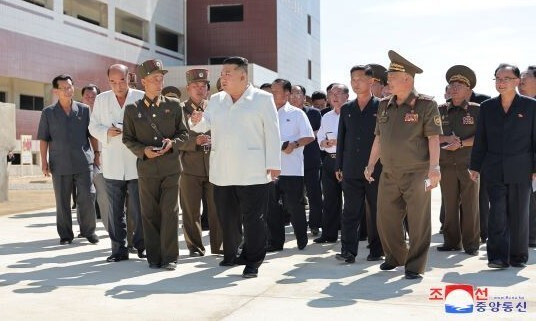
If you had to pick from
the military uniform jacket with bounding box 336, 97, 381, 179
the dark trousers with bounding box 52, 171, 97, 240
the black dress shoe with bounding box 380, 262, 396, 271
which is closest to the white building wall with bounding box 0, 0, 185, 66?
the dark trousers with bounding box 52, 171, 97, 240

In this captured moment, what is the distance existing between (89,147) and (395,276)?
15.0 ft

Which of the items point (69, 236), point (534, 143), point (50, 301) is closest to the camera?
point (50, 301)

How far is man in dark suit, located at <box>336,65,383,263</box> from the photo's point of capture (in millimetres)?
7332

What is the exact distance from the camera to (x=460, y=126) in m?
8.06

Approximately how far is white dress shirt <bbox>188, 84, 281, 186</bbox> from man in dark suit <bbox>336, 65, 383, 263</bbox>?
1184 millimetres

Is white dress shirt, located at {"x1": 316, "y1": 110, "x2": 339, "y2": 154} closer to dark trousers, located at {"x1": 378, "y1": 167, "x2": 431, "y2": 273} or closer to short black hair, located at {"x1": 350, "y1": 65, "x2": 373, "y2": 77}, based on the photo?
short black hair, located at {"x1": 350, "y1": 65, "x2": 373, "y2": 77}

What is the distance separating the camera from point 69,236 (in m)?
8.88

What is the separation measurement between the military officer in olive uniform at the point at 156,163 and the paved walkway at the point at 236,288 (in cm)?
30

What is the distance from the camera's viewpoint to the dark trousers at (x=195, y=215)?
7.81 metres

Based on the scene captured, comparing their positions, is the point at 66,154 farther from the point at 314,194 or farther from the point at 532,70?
the point at 532,70

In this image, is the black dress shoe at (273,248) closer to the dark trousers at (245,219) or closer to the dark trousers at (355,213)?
the dark trousers at (355,213)

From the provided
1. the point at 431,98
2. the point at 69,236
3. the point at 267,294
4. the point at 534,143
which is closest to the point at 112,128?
the point at 69,236

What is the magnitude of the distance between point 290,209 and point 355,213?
114cm

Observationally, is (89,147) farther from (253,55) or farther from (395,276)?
(253,55)
